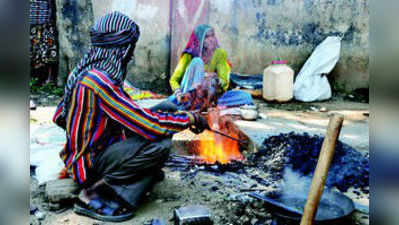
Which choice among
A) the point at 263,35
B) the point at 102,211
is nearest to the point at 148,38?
the point at 263,35

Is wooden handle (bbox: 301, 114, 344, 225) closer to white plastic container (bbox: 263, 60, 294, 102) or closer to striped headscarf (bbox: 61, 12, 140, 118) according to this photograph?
striped headscarf (bbox: 61, 12, 140, 118)

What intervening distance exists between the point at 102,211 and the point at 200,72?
3464mm

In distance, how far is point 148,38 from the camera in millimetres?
7766

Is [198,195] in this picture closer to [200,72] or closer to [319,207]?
[319,207]

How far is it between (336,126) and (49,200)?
222 cm

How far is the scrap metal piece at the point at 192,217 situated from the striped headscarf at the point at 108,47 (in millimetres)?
1044

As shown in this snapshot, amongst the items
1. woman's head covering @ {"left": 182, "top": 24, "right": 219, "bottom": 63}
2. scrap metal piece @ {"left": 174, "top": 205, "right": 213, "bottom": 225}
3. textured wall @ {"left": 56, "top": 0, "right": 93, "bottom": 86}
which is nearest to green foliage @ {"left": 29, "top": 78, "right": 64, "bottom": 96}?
textured wall @ {"left": 56, "top": 0, "right": 93, "bottom": 86}

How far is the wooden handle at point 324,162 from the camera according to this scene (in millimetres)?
2008

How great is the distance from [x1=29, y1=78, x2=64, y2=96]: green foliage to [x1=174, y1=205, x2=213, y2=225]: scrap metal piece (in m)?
5.39

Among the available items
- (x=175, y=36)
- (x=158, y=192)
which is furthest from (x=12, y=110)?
(x=175, y=36)

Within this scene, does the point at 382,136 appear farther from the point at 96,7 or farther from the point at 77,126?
the point at 96,7

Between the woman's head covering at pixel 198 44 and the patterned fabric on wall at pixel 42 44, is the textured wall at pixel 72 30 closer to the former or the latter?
the patterned fabric on wall at pixel 42 44

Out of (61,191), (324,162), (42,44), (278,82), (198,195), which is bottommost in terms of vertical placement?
(198,195)

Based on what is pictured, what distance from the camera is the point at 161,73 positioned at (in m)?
7.94
